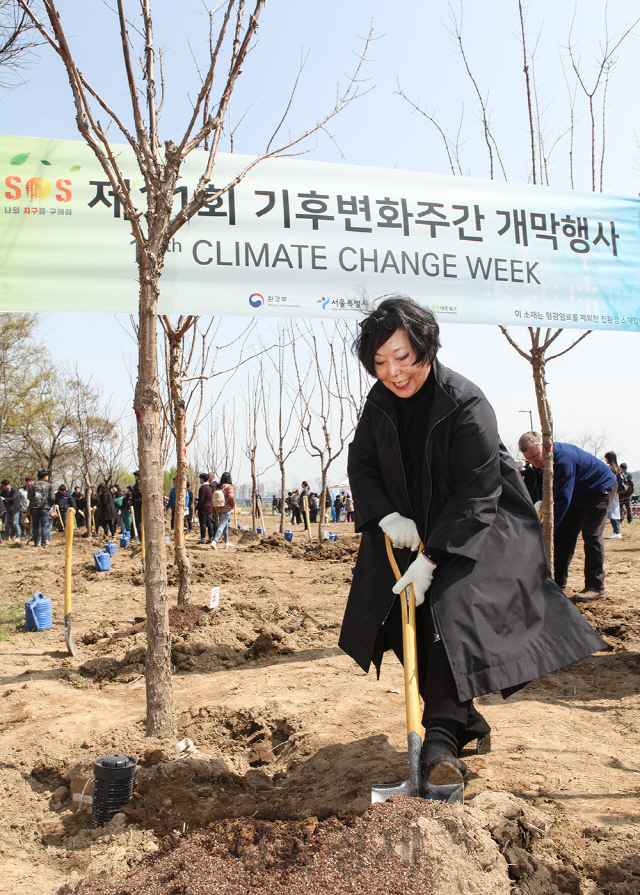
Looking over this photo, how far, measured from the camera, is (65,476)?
34906 mm

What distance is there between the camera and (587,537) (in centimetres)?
553

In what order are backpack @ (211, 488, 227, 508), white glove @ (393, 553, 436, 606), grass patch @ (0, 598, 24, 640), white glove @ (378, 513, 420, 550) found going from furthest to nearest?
backpack @ (211, 488, 227, 508), grass patch @ (0, 598, 24, 640), white glove @ (378, 513, 420, 550), white glove @ (393, 553, 436, 606)

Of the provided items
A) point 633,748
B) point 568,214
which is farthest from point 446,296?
point 633,748

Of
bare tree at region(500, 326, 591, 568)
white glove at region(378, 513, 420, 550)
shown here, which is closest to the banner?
bare tree at region(500, 326, 591, 568)

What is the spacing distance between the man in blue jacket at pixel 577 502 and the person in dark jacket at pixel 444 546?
3052 millimetres

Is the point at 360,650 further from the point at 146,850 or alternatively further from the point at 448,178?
the point at 448,178

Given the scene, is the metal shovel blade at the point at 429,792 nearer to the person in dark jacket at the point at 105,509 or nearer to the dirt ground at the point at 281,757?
the dirt ground at the point at 281,757

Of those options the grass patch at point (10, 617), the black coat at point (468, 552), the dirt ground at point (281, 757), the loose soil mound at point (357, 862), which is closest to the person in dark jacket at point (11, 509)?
the grass patch at point (10, 617)

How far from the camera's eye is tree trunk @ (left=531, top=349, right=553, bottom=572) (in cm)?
502

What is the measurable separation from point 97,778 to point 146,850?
13.4 inches

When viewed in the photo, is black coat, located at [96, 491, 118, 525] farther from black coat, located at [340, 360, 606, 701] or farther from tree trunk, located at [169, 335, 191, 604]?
black coat, located at [340, 360, 606, 701]

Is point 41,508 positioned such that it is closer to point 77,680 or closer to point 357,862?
point 77,680

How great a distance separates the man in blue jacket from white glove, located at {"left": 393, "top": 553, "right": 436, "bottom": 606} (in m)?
3.30

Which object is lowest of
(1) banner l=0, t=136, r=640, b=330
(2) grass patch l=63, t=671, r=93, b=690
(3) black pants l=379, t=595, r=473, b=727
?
(2) grass patch l=63, t=671, r=93, b=690
